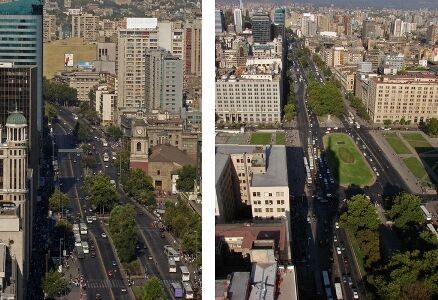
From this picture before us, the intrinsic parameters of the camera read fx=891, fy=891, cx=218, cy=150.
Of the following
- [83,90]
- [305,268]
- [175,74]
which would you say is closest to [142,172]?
[175,74]

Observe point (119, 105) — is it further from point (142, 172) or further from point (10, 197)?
point (10, 197)

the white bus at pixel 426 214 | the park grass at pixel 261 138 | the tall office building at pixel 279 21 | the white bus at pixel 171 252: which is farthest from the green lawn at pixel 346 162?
the tall office building at pixel 279 21

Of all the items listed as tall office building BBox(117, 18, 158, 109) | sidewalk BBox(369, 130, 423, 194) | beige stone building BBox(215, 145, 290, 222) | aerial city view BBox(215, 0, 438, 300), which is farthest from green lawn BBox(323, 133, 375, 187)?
tall office building BBox(117, 18, 158, 109)

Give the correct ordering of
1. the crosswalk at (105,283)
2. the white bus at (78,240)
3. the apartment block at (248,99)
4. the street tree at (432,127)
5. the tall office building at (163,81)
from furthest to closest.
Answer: the apartment block at (248,99), the street tree at (432,127), the white bus at (78,240), the tall office building at (163,81), the crosswalk at (105,283)

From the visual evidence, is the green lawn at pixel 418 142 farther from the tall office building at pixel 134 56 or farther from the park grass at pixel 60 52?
the tall office building at pixel 134 56

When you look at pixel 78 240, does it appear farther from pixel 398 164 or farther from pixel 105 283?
pixel 398 164
